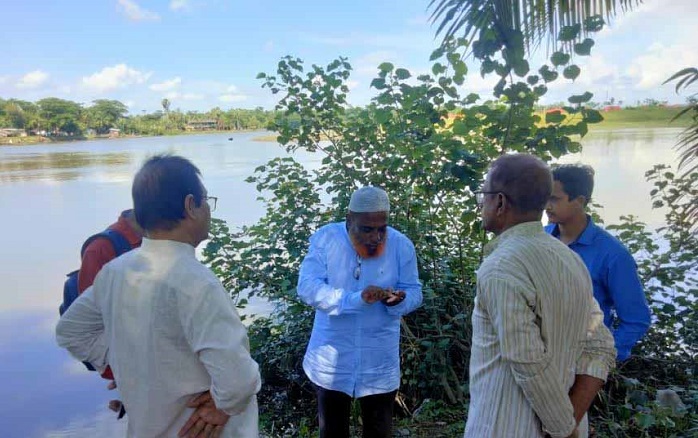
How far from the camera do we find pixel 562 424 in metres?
1.50

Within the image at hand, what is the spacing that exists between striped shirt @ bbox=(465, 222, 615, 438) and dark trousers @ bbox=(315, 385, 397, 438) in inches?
44.0

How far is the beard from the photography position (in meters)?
2.70

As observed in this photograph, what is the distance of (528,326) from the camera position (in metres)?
1.43

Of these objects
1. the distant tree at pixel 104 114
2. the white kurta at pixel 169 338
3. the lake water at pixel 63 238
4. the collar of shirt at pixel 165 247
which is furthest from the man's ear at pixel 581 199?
the distant tree at pixel 104 114

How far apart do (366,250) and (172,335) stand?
1.36 m

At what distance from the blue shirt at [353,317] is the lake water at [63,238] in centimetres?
88

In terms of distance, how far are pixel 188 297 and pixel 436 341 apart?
2.90 meters

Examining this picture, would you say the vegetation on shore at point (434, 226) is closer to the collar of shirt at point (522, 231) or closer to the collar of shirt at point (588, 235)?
the collar of shirt at point (588, 235)

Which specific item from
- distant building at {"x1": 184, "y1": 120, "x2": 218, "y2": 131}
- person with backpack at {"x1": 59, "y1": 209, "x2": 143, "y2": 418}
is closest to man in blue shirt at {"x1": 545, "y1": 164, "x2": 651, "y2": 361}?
person with backpack at {"x1": 59, "y1": 209, "x2": 143, "y2": 418}

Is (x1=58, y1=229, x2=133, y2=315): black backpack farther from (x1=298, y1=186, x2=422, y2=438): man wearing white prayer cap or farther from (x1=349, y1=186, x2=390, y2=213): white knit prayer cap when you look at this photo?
(x1=349, y1=186, x2=390, y2=213): white knit prayer cap

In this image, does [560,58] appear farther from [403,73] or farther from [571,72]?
[403,73]

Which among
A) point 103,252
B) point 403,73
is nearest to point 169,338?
point 103,252

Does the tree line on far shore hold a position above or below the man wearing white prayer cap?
above

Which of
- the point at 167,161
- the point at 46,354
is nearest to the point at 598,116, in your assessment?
the point at 167,161
